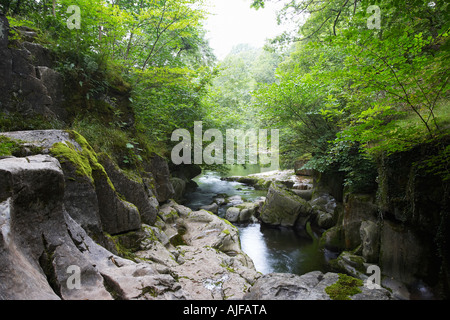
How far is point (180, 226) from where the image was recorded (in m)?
7.66

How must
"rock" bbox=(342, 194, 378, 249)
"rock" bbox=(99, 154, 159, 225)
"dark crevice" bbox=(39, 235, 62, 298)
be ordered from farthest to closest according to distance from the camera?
"rock" bbox=(342, 194, 378, 249)
"rock" bbox=(99, 154, 159, 225)
"dark crevice" bbox=(39, 235, 62, 298)

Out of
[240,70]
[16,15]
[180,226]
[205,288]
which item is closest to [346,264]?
[205,288]

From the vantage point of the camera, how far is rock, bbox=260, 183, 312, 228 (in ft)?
35.5

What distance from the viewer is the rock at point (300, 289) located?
11.0 ft

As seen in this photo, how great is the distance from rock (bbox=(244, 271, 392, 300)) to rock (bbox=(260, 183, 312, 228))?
6.95m

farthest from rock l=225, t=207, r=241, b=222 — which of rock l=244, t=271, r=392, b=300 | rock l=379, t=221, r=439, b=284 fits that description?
rock l=244, t=271, r=392, b=300

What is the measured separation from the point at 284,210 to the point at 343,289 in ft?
24.8

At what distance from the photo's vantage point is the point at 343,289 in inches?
137

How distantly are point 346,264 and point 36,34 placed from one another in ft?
36.3

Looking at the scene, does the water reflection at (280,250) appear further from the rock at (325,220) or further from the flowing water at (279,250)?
the rock at (325,220)

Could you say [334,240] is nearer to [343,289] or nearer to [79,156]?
[343,289]

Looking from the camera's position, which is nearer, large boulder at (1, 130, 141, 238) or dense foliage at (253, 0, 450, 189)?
dense foliage at (253, 0, 450, 189)

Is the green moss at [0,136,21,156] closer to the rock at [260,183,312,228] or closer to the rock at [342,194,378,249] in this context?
the rock at [342,194,378,249]

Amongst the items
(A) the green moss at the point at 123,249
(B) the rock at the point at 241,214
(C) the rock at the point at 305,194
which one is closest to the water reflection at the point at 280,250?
(B) the rock at the point at 241,214
